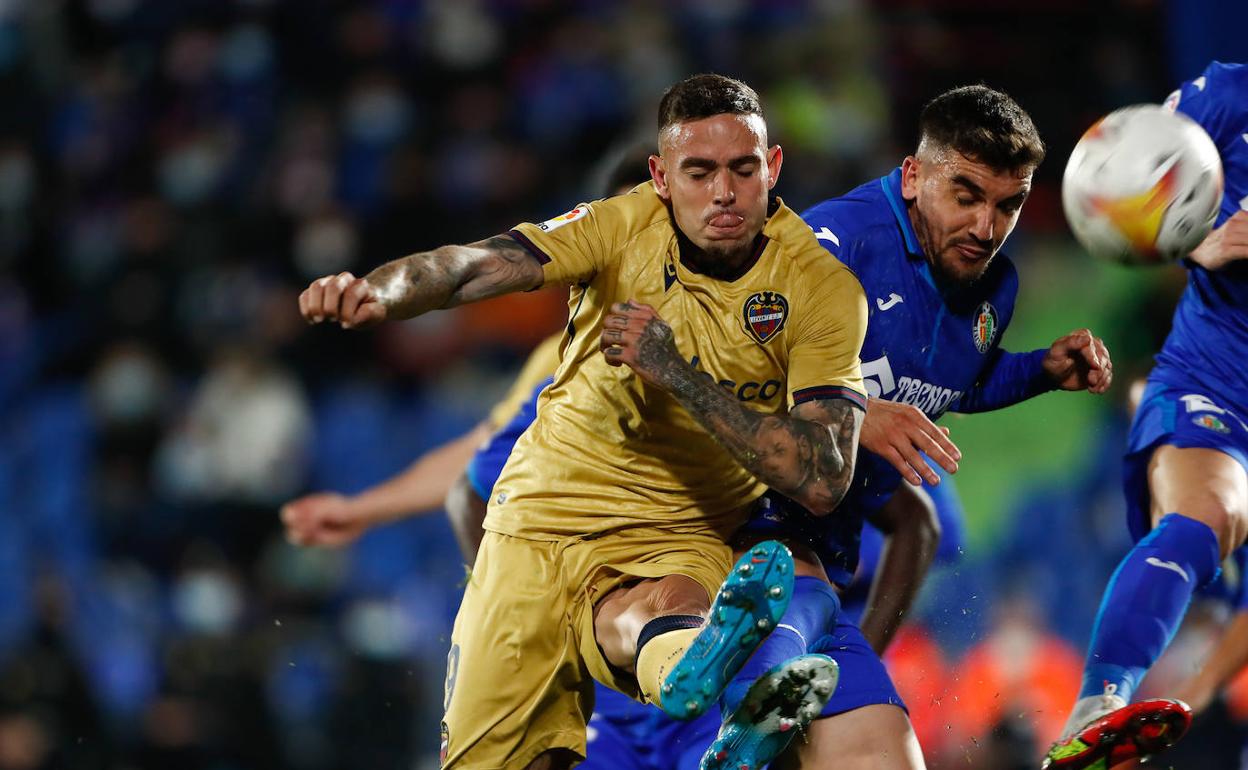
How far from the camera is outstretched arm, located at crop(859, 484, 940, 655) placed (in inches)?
193

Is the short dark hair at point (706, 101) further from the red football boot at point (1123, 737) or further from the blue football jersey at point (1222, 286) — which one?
the red football boot at point (1123, 737)

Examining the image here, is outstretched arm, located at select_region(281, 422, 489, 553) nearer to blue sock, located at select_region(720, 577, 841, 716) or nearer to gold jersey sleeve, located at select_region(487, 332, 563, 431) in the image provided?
gold jersey sleeve, located at select_region(487, 332, 563, 431)

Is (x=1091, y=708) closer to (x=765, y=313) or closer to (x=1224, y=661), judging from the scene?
(x=765, y=313)

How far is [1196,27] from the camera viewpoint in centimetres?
812

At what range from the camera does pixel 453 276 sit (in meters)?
3.53

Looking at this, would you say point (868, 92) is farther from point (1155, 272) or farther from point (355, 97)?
point (355, 97)

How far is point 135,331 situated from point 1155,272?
5619mm

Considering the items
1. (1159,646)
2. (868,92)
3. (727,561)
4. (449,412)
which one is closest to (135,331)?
(449,412)

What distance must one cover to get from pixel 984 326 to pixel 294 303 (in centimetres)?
521

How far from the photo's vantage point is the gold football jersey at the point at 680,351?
3717 mm

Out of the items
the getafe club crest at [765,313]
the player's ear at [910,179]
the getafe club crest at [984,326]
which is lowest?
the getafe club crest at [984,326]

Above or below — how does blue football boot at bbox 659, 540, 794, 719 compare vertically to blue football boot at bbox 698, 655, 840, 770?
above

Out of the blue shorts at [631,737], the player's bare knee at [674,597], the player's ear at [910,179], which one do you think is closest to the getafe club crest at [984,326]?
the player's ear at [910,179]

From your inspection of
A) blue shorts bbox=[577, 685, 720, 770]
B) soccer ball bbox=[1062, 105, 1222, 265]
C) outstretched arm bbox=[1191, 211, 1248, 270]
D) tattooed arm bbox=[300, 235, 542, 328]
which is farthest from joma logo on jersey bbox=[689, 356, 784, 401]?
outstretched arm bbox=[1191, 211, 1248, 270]
